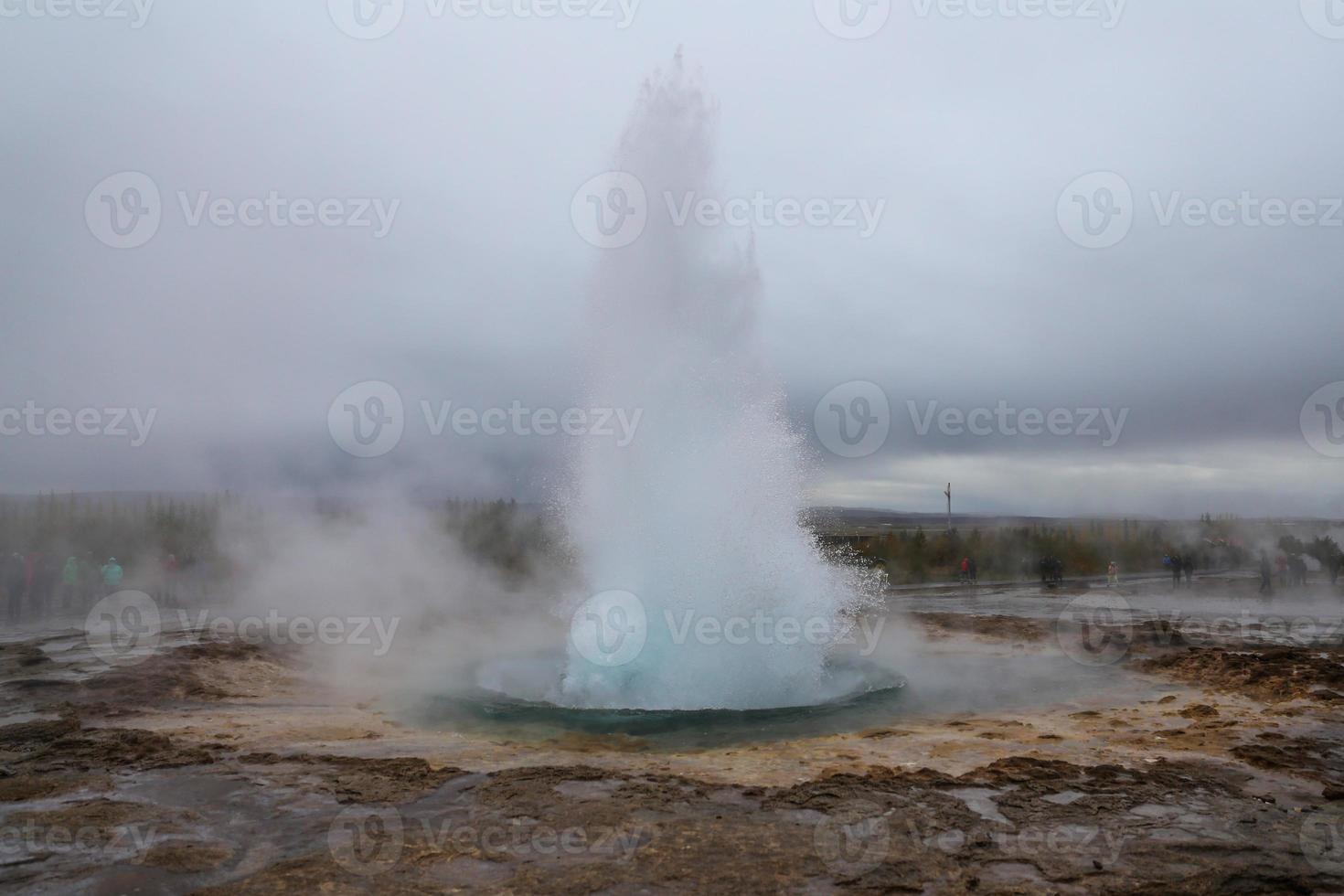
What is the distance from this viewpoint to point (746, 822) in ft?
18.5

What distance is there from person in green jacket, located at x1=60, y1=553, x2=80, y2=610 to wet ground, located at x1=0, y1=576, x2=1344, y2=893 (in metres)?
10.9

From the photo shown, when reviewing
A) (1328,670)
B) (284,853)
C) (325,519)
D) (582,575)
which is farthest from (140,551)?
(1328,670)

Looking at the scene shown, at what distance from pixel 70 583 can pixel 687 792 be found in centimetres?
2235

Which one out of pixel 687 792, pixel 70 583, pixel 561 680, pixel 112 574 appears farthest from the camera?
pixel 112 574

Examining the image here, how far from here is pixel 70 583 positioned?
2122cm

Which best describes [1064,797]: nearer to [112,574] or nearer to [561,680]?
[561,680]

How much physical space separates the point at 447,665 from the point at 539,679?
235cm

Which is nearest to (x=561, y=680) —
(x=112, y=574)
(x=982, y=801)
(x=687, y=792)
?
(x=687, y=792)

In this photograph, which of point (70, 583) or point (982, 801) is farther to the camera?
point (70, 583)

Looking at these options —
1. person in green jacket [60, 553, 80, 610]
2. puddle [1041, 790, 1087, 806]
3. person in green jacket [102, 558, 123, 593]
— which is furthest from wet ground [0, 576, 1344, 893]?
person in green jacket [102, 558, 123, 593]

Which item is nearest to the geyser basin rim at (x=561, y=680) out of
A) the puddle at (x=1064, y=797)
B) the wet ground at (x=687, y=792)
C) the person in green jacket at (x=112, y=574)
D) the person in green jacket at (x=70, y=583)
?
the wet ground at (x=687, y=792)

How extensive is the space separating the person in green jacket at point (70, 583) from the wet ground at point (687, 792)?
10.9 m

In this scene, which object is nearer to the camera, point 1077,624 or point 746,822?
point 746,822

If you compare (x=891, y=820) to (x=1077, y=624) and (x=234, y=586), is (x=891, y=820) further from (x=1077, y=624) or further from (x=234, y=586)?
(x=234, y=586)
